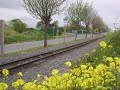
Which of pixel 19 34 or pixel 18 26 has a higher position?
pixel 18 26

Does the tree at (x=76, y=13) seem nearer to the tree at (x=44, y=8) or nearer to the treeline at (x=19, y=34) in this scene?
the treeline at (x=19, y=34)

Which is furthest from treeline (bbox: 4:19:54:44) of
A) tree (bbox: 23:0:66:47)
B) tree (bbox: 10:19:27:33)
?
tree (bbox: 23:0:66:47)

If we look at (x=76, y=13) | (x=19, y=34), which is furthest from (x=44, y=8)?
(x=76, y=13)

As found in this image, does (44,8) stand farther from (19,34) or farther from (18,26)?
(18,26)

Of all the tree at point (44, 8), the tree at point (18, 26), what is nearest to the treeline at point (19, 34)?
the tree at point (18, 26)

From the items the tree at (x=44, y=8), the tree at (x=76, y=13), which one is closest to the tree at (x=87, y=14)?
the tree at (x=76, y=13)

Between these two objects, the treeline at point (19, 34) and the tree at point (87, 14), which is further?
the tree at point (87, 14)

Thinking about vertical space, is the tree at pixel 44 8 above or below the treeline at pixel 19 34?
above

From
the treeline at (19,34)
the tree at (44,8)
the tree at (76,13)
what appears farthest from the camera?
the tree at (76,13)

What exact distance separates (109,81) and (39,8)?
3463 cm

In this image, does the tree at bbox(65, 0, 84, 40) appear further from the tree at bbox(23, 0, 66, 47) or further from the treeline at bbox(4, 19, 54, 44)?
the tree at bbox(23, 0, 66, 47)

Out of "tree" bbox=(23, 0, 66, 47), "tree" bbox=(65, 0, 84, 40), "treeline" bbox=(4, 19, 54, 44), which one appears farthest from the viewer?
"tree" bbox=(65, 0, 84, 40)

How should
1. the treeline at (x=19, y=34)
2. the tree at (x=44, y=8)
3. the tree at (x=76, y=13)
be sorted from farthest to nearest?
1. the tree at (x=76, y=13)
2. the treeline at (x=19, y=34)
3. the tree at (x=44, y=8)

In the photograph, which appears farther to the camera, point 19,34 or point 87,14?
point 87,14
